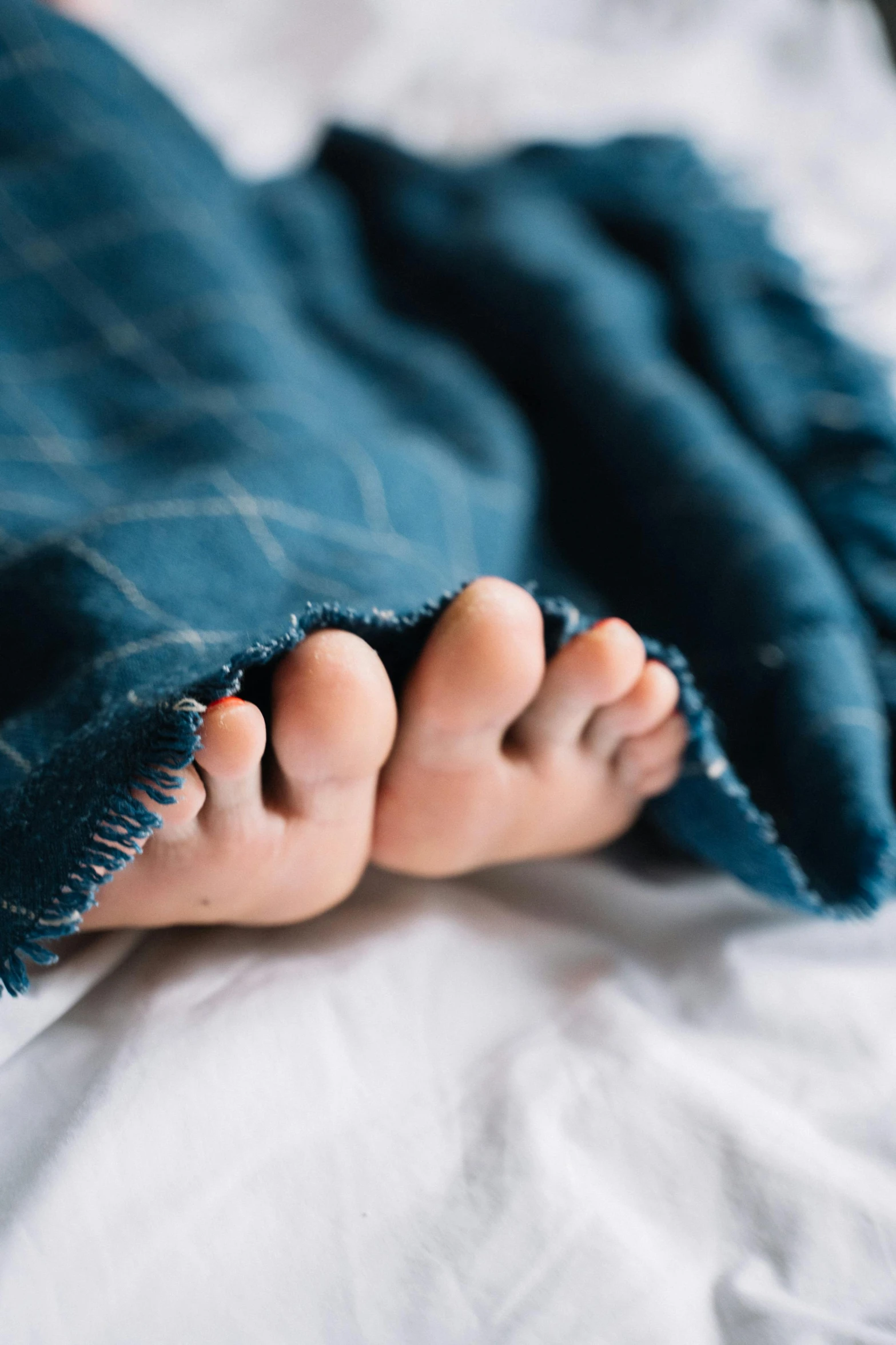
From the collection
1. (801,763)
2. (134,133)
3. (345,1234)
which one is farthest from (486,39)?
(345,1234)

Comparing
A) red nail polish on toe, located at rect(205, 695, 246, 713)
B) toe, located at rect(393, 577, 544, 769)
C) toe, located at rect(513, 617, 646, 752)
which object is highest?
red nail polish on toe, located at rect(205, 695, 246, 713)

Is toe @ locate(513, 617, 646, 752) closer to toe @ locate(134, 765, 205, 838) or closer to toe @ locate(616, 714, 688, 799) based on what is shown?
toe @ locate(616, 714, 688, 799)

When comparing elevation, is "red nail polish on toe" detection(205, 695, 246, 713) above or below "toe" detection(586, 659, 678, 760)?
above

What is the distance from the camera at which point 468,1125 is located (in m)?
0.39

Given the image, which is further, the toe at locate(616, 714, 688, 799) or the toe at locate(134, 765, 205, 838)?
the toe at locate(616, 714, 688, 799)

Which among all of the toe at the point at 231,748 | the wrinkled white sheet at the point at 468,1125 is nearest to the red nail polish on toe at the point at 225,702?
the toe at the point at 231,748

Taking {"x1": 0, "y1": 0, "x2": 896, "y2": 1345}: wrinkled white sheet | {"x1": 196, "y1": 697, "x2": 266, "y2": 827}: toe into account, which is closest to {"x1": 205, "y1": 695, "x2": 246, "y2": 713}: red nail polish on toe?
{"x1": 196, "y1": 697, "x2": 266, "y2": 827}: toe

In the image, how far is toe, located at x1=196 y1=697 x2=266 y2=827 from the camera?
1.17ft

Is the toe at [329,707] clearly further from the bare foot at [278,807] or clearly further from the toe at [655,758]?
the toe at [655,758]

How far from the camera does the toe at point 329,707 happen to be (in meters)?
0.37

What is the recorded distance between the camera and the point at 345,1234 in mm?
350

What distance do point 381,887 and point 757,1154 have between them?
7.9 inches

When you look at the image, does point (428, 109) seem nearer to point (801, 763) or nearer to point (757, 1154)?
point (801, 763)

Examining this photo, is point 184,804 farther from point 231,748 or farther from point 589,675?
point 589,675
